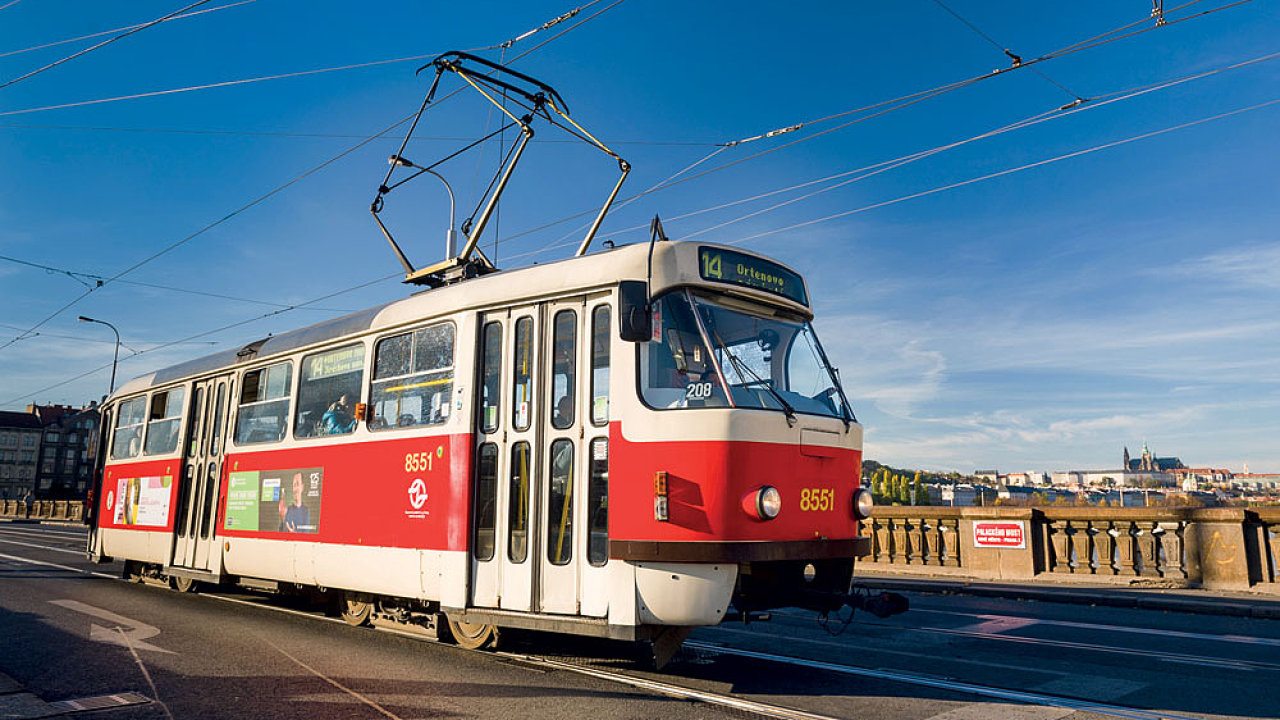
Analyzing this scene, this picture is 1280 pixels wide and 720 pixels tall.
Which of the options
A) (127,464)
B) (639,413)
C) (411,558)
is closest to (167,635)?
(411,558)

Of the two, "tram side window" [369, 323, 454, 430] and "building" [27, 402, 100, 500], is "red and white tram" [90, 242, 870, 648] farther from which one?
"building" [27, 402, 100, 500]

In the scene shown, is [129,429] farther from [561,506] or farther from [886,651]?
[886,651]

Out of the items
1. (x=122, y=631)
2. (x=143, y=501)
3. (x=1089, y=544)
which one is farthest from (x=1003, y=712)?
(x=143, y=501)

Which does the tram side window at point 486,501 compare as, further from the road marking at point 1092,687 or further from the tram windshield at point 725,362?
the road marking at point 1092,687

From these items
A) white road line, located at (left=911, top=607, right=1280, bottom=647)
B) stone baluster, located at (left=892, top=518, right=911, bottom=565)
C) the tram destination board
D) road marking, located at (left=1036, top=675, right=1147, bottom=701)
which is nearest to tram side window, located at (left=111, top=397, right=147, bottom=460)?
the tram destination board

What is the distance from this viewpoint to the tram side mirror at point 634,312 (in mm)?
6184

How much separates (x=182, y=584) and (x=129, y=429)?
3.55m

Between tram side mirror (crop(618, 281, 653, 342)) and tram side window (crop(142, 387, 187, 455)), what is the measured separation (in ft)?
30.7

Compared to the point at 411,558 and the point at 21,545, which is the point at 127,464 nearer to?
the point at 411,558

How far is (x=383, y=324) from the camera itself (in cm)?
869

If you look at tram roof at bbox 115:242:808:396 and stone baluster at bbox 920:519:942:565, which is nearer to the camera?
tram roof at bbox 115:242:808:396

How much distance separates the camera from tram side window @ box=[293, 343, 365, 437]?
29.4ft

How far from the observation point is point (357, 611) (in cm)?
909

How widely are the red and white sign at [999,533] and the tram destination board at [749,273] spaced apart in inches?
387
